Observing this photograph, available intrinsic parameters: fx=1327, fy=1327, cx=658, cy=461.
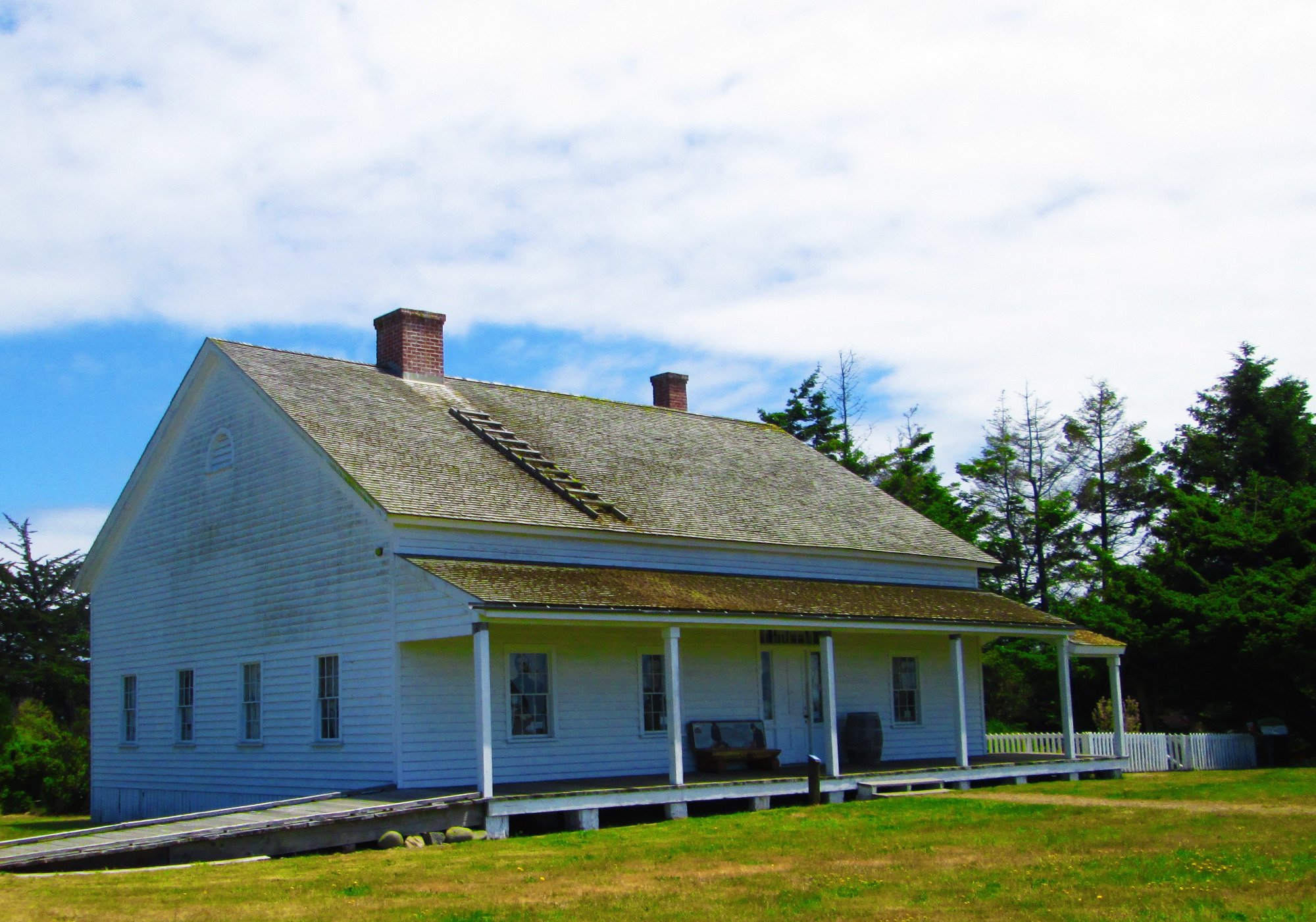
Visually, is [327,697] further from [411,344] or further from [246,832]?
[411,344]

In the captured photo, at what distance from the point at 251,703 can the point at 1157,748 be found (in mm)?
18753

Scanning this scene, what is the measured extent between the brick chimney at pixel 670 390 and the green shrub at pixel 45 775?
15099 millimetres

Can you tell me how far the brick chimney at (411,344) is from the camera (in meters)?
25.3

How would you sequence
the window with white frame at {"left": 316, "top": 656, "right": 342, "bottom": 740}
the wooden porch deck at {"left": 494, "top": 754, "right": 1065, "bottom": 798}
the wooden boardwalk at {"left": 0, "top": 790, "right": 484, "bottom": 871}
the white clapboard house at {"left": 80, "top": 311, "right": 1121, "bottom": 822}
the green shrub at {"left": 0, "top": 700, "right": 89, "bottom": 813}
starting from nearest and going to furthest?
the wooden boardwalk at {"left": 0, "top": 790, "right": 484, "bottom": 871}
the wooden porch deck at {"left": 494, "top": 754, "right": 1065, "bottom": 798}
the white clapboard house at {"left": 80, "top": 311, "right": 1121, "bottom": 822}
the window with white frame at {"left": 316, "top": 656, "right": 342, "bottom": 740}
the green shrub at {"left": 0, "top": 700, "right": 89, "bottom": 813}

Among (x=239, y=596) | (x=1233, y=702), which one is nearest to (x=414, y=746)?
(x=239, y=596)

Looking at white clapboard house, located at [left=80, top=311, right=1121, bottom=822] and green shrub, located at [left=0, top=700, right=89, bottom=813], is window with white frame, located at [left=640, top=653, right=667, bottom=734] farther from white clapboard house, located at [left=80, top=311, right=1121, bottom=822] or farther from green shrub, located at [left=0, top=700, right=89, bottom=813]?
green shrub, located at [left=0, top=700, right=89, bottom=813]

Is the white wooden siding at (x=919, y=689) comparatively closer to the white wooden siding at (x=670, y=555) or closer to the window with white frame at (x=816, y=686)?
the window with white frame at (x=816, y=686)

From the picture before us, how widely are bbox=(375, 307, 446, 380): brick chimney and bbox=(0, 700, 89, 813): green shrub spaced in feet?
37.6

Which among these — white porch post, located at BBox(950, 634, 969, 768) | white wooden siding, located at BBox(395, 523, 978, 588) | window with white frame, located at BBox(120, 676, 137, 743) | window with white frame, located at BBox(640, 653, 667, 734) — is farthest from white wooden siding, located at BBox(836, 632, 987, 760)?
window with white frame, located at BBox(120, 676, 137, 743)

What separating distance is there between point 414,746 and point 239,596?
17.4 feet

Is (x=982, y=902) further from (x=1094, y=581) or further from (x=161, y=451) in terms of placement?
(x=1094, y=581)

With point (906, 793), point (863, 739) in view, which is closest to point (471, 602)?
point (906, 793)

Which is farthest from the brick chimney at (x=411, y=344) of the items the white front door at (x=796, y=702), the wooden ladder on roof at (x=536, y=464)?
the white front door at (x=796, y=702)

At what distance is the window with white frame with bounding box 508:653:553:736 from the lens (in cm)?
1934
